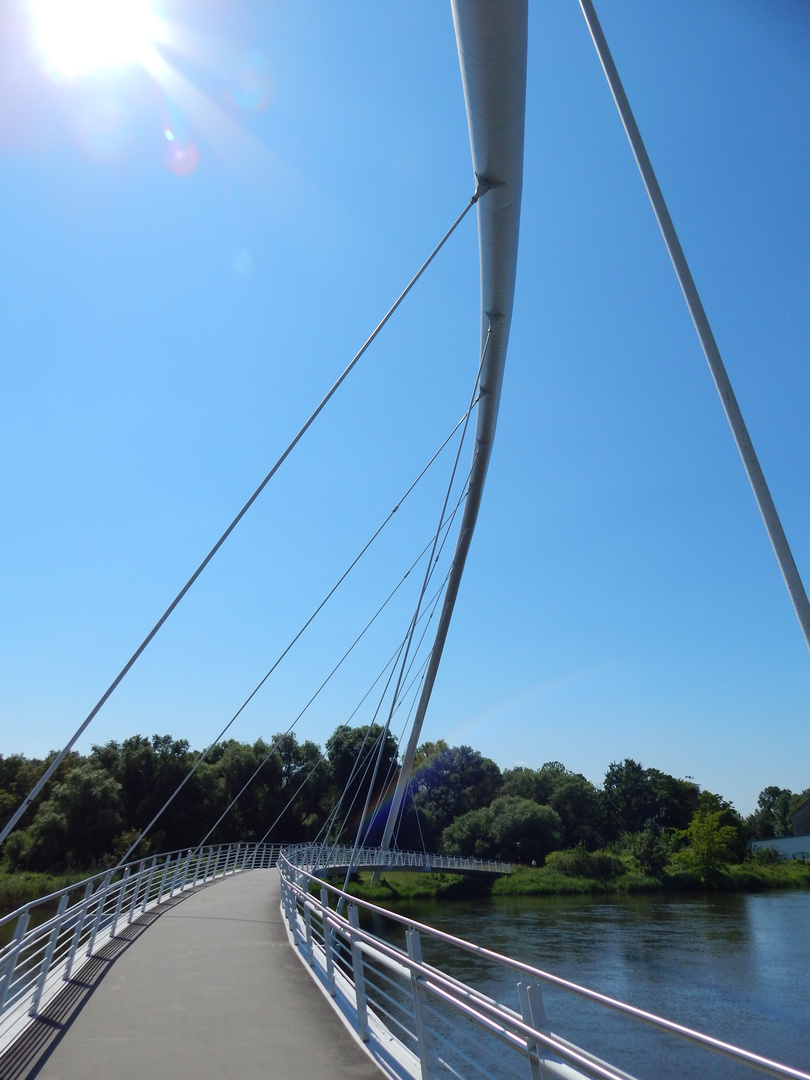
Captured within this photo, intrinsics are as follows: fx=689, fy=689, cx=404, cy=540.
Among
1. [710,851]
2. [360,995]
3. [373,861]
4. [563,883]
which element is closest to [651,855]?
[710,851]

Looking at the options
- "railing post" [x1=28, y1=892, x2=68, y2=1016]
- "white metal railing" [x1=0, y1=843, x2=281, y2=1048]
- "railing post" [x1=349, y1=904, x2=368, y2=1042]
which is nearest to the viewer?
"railing post" [x1=349, y1=904, x2=368, y2=1042]

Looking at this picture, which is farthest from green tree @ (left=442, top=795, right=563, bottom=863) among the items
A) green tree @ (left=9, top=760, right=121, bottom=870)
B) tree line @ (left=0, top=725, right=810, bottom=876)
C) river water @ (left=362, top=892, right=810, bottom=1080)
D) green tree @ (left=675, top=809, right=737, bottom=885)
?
green tree @ (left=9, top=760, right=121, bottom=870)

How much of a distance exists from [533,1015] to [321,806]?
51.2m

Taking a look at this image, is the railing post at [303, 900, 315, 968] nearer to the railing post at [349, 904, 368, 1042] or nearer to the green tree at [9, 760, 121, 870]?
the railing post at [349, 904, 368, 1042]

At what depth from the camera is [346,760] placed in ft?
167

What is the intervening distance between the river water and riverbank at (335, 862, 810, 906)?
3.24 meters

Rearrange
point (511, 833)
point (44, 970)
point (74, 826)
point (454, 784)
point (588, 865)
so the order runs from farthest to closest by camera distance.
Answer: point (454, 784) < point (511, 833) < point (588, 865) < point (74, 826) < point (44, 970)

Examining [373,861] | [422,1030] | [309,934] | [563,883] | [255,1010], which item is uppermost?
[422,1030]

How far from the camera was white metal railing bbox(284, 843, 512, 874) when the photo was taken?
26.7m

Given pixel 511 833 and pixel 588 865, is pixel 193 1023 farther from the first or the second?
pixel 511 833

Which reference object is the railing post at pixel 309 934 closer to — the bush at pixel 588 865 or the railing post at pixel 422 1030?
the railing post at pixel 422 1030

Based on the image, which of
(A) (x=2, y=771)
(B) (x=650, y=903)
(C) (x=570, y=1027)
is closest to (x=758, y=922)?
(B) (x=650, y=903)

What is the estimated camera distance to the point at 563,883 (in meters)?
41.8

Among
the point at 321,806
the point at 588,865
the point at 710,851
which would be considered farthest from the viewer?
the point at 321,806
